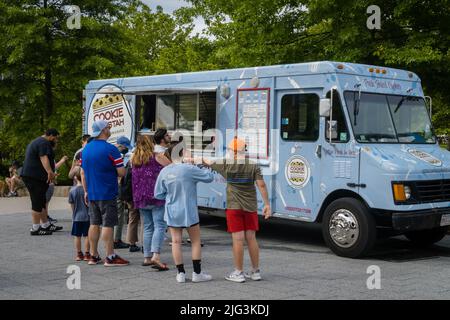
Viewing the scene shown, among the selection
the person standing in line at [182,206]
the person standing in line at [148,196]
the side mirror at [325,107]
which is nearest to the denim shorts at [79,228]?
the person standing in line at [148,196]

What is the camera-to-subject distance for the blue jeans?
8133mm

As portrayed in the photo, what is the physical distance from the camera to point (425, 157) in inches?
368

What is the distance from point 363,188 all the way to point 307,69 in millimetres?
1991

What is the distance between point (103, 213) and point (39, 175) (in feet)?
11.5

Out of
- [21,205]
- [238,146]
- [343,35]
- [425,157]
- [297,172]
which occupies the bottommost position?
[21,205]

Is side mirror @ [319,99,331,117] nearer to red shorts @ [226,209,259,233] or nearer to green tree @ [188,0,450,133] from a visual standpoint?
red shorts @ [226,209,259,233]

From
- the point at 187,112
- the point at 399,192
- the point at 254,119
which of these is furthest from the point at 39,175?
the point at 399,192

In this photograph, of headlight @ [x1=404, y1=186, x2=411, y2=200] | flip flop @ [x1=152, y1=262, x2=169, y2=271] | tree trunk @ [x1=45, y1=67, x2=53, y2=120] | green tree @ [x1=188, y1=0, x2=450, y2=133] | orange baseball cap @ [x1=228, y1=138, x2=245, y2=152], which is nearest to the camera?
orange baseball cap @ [x1=228, y1=138, x2=245, y2=152]

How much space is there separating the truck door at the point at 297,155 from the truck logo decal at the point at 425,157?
135cm

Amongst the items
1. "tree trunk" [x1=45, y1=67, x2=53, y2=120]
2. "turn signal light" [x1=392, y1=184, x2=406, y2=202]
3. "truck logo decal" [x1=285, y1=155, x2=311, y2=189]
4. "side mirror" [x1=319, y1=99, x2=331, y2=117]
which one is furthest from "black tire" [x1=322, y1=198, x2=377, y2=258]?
"tree trunk" [x1=45, y1=67, x2=53, y2=120]

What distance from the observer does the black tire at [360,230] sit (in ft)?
29.1

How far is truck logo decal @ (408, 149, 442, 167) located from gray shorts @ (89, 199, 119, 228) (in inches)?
166

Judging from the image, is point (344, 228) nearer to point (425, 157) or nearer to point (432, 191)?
point (432, 191)
